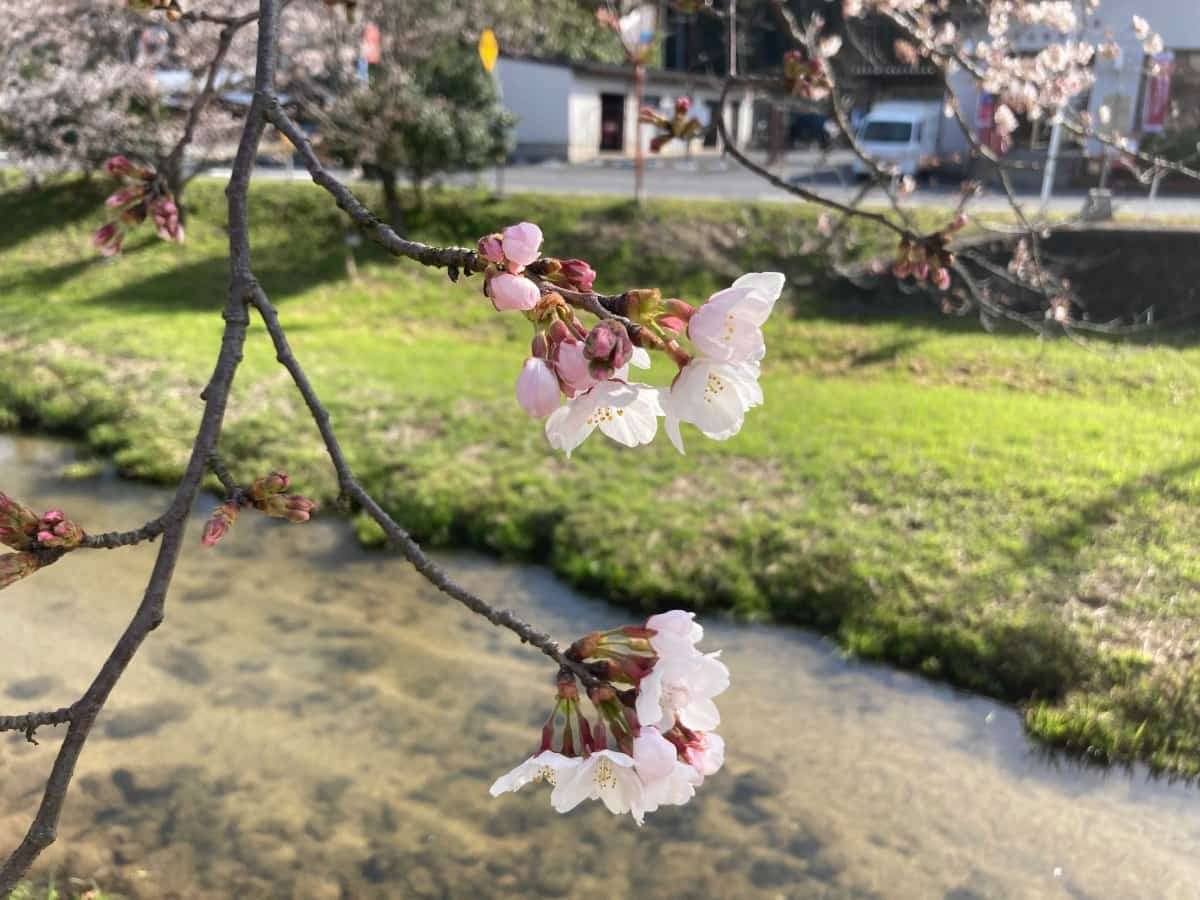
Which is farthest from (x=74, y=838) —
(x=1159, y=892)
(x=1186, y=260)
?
(x=1186, y=260)

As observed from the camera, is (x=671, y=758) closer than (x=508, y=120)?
Yes

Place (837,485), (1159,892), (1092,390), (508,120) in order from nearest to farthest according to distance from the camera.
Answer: (1159,892) < (837,485) < (1092,390) < (508,120)

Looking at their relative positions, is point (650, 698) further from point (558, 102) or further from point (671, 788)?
point (558, 102)

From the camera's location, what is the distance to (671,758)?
89 cm

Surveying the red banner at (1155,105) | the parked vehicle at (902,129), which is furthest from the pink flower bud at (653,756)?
the parked vehicle at (902,129)

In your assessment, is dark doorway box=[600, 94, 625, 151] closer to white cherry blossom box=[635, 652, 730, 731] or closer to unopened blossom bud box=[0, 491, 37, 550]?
unopened blossom bud box=[0, 491, 37, 550]

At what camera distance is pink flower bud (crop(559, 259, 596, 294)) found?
32.3 inches

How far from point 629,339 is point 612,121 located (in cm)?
2288

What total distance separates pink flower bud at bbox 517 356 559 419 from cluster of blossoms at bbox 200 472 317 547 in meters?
0.43

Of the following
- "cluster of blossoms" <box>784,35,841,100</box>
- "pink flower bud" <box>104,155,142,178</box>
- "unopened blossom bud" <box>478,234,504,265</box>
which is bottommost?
"unopened blossom bud" <box>478,234,504,265</box>

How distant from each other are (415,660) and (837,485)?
2.36 m

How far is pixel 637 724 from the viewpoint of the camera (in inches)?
35.9

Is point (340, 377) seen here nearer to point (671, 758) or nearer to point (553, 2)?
point (671, 758)

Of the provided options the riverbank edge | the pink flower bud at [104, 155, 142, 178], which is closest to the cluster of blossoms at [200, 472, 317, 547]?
the pink flower bud at [104, 155, 142, 178]
